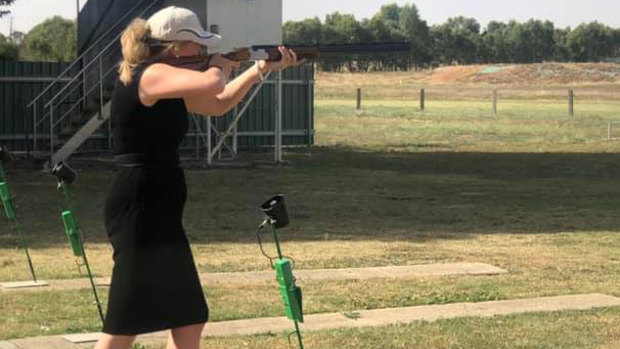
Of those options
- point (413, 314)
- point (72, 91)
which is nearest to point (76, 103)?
point (72, 91)

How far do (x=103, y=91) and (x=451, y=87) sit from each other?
7043 cm

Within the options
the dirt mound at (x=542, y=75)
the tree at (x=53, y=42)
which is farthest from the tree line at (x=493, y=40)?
the tree at (x=53, y=42)

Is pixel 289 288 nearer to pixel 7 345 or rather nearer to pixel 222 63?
pixel 222 63

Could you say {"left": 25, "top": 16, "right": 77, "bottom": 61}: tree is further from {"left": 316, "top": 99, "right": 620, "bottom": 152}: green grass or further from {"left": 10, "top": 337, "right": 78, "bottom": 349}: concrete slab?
{"left": 10, "top": 337, "right": 78, "bottom": 349}: concrete slab

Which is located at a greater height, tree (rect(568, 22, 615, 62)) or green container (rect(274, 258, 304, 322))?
tree (rect(568, 22, 615, 62))

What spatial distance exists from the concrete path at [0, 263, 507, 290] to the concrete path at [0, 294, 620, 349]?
1.54m

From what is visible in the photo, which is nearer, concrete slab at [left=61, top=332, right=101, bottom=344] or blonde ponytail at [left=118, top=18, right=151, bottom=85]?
blonde ponytail at [left=118, top=18, right=151, bottom=85]

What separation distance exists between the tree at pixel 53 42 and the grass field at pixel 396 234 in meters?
30.7

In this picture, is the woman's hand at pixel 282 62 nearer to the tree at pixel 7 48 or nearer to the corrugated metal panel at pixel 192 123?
the corrugated metal panel at pixel 192 123

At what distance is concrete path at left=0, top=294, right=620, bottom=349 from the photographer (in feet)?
25.6

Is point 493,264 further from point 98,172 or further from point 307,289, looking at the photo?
point 98,172

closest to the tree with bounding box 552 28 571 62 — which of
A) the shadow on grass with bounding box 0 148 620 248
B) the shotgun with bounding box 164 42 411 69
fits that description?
the shadow on grass with bounding box 0 148 620 248

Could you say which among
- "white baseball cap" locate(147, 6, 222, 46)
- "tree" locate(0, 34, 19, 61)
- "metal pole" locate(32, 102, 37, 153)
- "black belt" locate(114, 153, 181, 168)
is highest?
"tree" locate(0, 34, 19, 61)

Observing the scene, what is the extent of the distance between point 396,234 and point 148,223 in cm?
930
